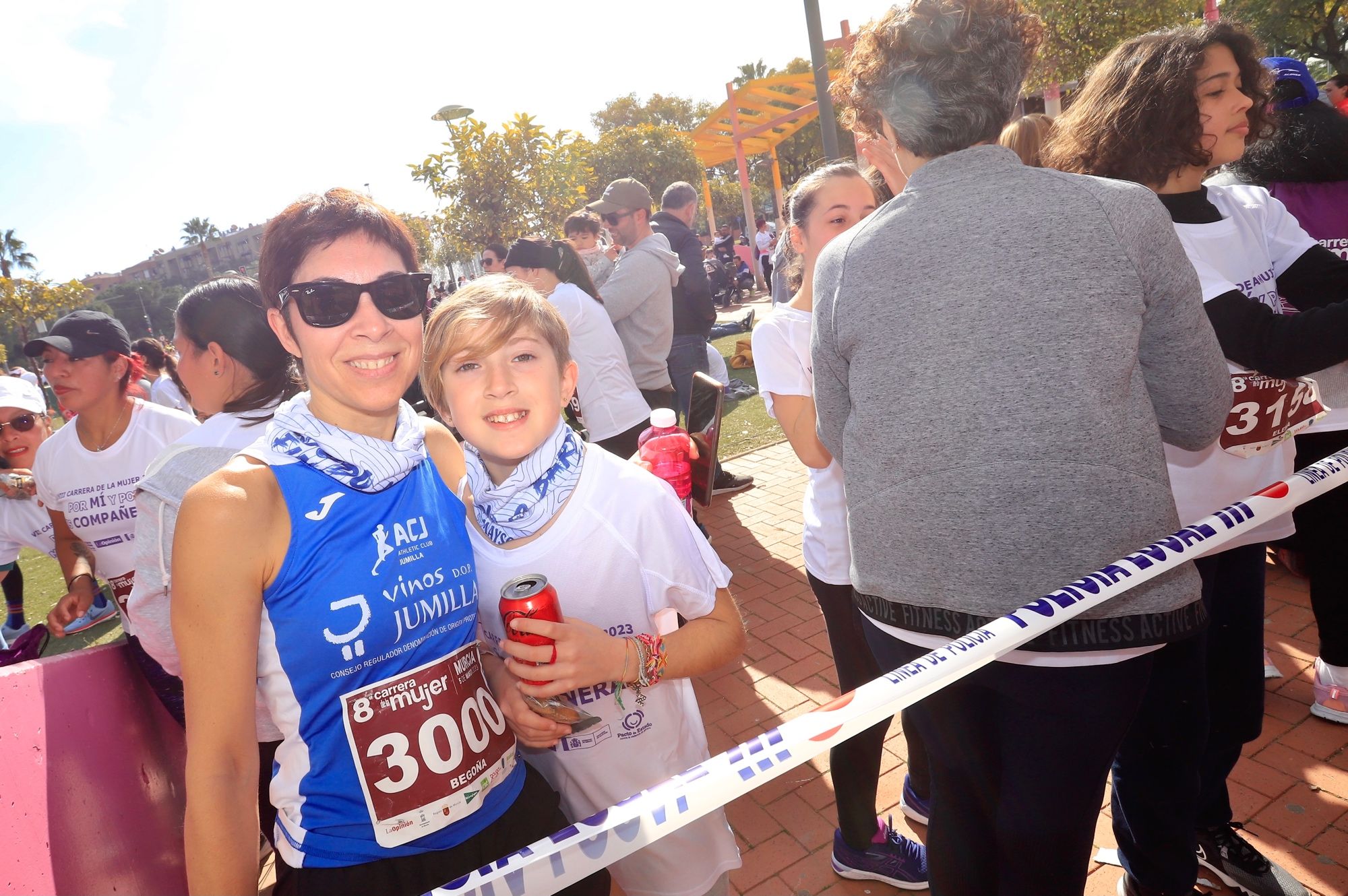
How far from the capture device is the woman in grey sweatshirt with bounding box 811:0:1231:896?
1.28 meters

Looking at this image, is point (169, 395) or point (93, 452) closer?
point (93, 452)

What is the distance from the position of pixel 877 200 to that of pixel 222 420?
2.31 metres

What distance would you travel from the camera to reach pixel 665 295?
5387 millimetres

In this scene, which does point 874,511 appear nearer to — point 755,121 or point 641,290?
point 641,290

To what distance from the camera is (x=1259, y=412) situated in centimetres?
200

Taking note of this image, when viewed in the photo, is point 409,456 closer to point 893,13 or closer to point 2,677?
point 2,677

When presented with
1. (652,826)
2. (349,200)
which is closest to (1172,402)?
(652,826)

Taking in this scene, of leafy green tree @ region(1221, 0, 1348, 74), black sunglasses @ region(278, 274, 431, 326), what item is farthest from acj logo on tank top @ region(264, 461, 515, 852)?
leafy green tree @ region(1221, 0, 1348, 74)

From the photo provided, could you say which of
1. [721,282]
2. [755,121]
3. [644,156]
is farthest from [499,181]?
[644,156]

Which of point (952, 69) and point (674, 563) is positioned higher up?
point (952, 69)

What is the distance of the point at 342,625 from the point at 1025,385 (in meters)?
1.31

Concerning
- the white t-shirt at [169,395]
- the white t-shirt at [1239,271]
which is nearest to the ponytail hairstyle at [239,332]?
the white t-shirt at [1239,271]

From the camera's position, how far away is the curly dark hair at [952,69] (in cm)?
144

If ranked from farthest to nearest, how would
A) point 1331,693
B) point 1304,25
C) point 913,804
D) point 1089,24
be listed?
point 1304,25
point 1089,24
point 1331,693
point 913,804
